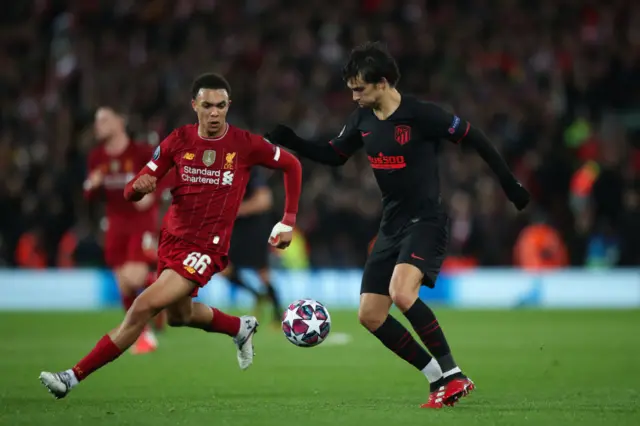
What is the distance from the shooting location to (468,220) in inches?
747

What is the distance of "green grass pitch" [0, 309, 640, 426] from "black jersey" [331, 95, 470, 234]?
1.32 m

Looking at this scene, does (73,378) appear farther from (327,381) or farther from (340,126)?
(340,126)

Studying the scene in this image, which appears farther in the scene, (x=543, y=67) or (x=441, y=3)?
(x=441, y=3)

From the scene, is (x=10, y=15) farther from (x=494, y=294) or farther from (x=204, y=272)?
(x=204, y=272)

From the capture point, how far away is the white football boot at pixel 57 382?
7074 millimetres

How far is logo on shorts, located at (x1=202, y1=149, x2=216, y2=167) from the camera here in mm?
7605

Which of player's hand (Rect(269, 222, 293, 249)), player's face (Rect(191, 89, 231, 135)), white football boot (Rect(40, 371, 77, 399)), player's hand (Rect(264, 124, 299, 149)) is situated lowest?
white football boot (Rect(40, 371, 77, 399))

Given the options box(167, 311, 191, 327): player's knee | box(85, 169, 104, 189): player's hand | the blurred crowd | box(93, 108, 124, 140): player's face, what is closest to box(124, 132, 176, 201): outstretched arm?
box(167, 311, 191, 327): player's knee

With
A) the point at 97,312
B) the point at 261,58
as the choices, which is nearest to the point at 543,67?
the point at 261,58

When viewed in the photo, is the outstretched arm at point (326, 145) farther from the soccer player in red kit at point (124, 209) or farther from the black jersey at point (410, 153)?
the soccer player in red kit at point (124, 209)

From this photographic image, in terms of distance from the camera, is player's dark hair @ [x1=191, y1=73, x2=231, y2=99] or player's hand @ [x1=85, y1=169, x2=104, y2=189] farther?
player's hand @ [x1=85, y1=169, x2=104, y2=189]

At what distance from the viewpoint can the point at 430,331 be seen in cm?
735

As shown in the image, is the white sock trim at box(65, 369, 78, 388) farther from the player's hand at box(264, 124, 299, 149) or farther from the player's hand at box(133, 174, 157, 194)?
the player's hand at box(264, 124, 299, 149)

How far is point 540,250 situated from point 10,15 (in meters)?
11.4
